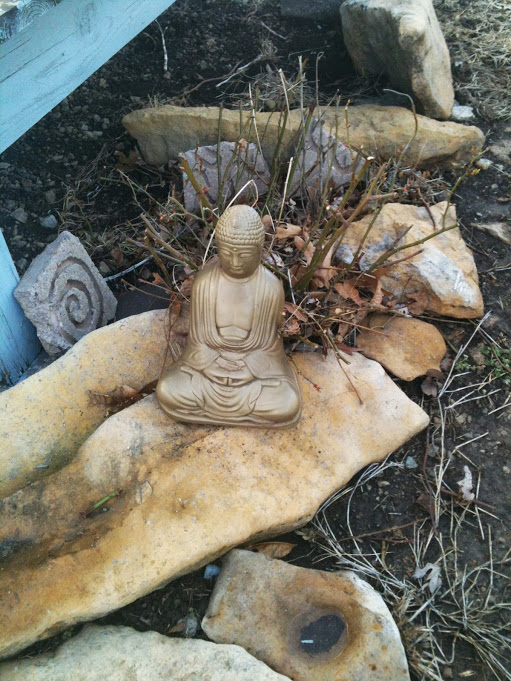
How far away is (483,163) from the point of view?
4.53 m

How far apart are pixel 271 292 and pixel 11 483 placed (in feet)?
5.08

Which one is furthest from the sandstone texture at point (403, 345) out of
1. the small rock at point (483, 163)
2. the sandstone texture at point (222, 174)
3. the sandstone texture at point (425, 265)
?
the small rock at point (483, 163)

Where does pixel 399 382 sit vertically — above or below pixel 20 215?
below

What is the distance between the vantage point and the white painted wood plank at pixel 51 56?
9.29ft

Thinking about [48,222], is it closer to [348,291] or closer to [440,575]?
[348,291]

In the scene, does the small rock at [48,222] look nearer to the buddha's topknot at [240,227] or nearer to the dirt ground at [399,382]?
the dirt ground at [399,382]

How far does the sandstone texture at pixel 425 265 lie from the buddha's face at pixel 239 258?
1.10 metres

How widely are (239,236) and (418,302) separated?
1527mm

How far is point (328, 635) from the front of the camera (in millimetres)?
2566

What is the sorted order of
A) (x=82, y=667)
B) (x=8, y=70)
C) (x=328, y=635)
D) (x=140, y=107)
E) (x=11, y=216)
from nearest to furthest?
(x=82, y=667) → (x=328, y=635) → (x=8, y=70) → (x=11, y=216) → (x=140, y=107)

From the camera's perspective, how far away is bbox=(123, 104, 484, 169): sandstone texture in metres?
4.24

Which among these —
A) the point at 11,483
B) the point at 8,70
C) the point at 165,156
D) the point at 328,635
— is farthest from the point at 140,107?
the point at 328,635

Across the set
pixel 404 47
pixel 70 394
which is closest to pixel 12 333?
pixel 70 394

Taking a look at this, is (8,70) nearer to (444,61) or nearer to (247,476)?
(247,476)
